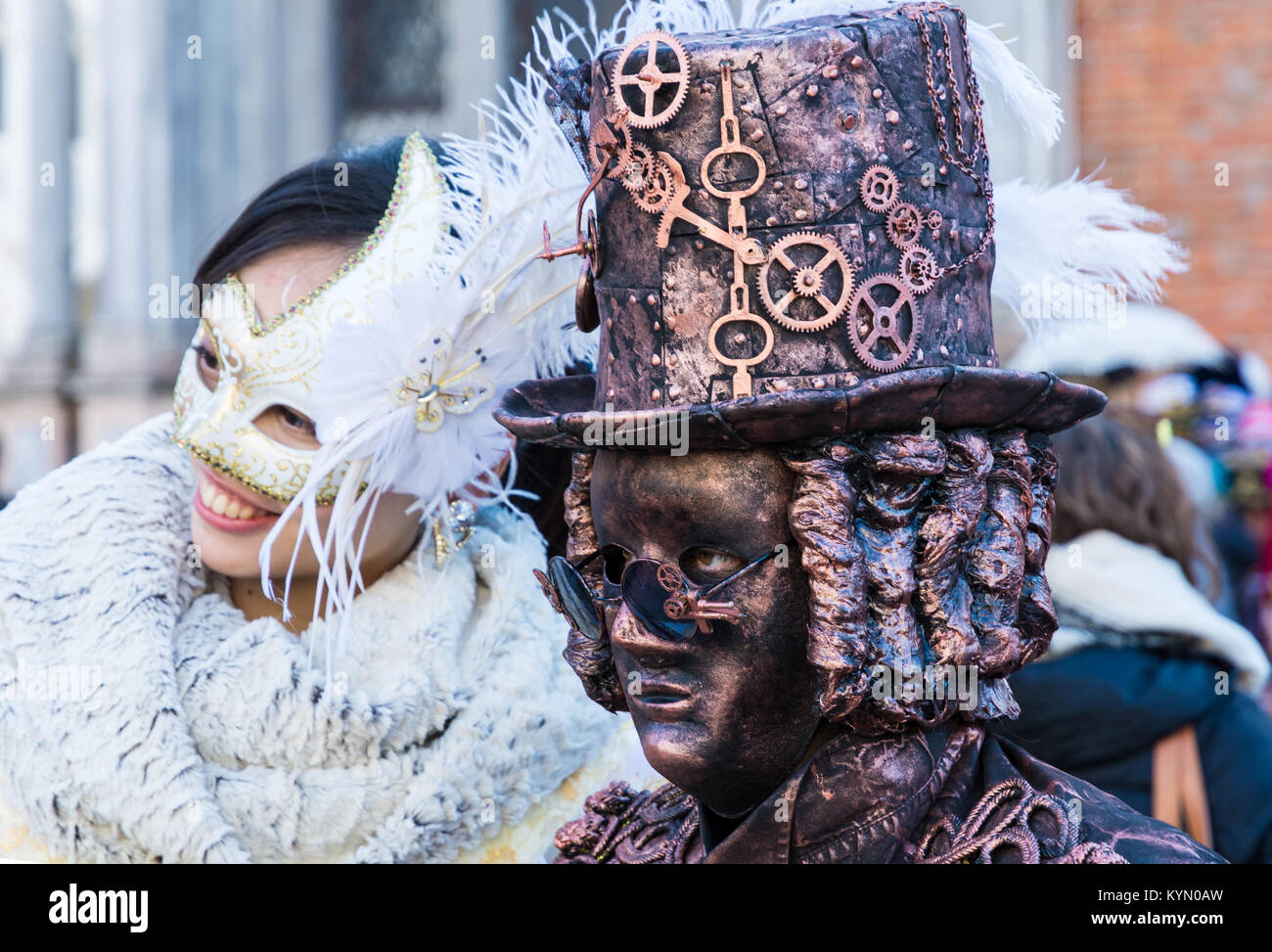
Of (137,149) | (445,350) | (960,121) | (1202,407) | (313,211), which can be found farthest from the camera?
(137,149)

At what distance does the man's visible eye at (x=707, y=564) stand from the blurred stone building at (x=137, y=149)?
22.5 feet

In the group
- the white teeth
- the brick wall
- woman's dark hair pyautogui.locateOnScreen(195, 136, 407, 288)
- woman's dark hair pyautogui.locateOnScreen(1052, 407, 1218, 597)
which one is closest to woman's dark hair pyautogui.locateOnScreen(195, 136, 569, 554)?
woman's dark hair pyautogui.locateOnScreen(195, 136, 407, 288)

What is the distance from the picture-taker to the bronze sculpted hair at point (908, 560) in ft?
6.07

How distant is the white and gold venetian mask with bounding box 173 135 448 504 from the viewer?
278 centimetres

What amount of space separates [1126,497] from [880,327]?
1.75 meters

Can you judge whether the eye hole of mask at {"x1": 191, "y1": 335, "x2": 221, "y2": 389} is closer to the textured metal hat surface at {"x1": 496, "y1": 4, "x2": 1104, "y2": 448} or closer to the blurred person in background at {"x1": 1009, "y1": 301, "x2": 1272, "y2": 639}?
the textured metal hat surface at {"x1": 496, "y1": 4, "x2": 1104, "y2": 448}

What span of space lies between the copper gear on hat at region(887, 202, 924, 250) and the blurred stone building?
22.0 ft

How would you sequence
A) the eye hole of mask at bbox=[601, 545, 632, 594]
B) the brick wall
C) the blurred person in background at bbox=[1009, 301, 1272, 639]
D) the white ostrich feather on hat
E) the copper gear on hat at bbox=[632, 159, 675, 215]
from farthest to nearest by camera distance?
the brick wall → the blurred person in background at bbox=[1009, 301, 1272, 639] → the white ostrich feather on hat → the eye hole of mask at bbox=[601, 545, 632, 594] → the copper gear on hat at bbox=[632, 159, 675, 215]

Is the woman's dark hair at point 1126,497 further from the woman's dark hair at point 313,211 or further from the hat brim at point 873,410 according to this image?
the woman's dark hair at point 313,211

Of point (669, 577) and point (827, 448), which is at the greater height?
point (827, 448)

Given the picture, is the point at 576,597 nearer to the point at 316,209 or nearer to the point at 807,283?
the point at 807,283

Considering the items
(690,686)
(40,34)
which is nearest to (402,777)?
(690,686)

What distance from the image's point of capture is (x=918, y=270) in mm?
1896

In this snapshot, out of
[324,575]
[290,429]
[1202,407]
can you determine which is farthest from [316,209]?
[1202,407]
